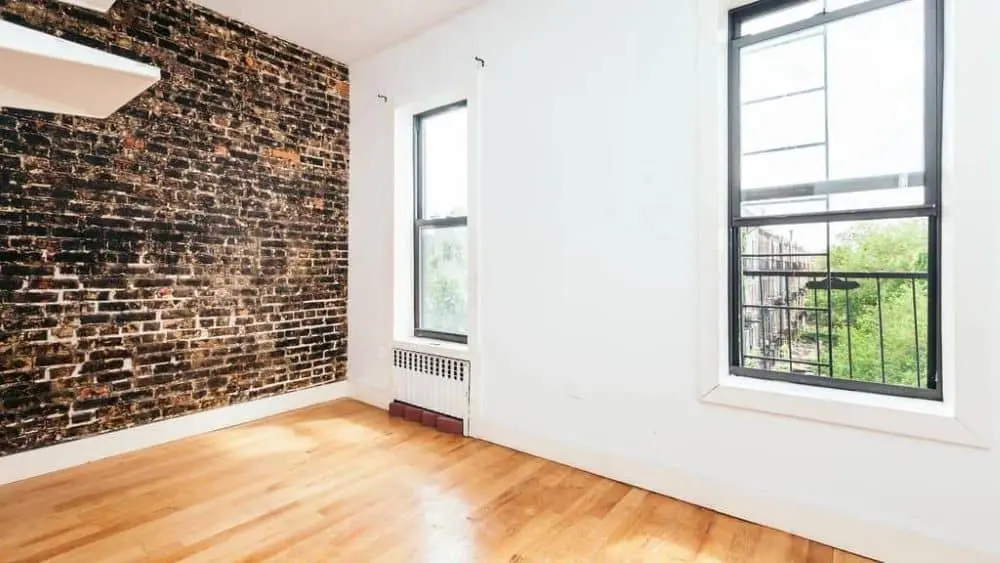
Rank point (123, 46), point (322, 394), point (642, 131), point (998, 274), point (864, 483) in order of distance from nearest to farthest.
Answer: point (998, 274), point (864, 483), point (642, 131), point (123, 46), point (322, 394)

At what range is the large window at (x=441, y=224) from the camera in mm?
4031

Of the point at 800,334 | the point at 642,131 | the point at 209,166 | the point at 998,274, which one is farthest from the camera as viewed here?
the point at 209,166

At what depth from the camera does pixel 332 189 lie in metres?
4.56

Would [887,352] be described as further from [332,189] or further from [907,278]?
[332,189]

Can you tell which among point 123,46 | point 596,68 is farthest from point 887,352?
point 123,46

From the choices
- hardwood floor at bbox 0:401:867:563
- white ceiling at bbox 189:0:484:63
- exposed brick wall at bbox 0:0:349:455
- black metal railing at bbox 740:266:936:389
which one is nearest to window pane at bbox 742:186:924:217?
black metal railing at bbox 740:266:936:389

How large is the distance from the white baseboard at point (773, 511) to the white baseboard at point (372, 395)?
64.0 inches

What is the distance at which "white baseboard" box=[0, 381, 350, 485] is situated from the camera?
114 inches

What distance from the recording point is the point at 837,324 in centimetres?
239

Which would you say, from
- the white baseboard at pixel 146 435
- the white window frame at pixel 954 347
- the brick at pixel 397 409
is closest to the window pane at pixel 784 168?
the white window frame at pixel 954 347

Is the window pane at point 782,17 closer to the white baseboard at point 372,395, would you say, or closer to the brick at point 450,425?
the brick at point 450,425

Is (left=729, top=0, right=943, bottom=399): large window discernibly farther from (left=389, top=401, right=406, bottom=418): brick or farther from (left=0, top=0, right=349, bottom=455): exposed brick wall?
(left=0, top=0, right=349, bottom=455): exposed brick wall

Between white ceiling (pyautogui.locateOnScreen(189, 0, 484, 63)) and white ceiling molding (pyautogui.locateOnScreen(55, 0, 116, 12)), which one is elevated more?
white ceiling (pyautogui.locateOnScreen(189, 0, 484, 63))

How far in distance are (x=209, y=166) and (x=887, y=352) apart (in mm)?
4427
